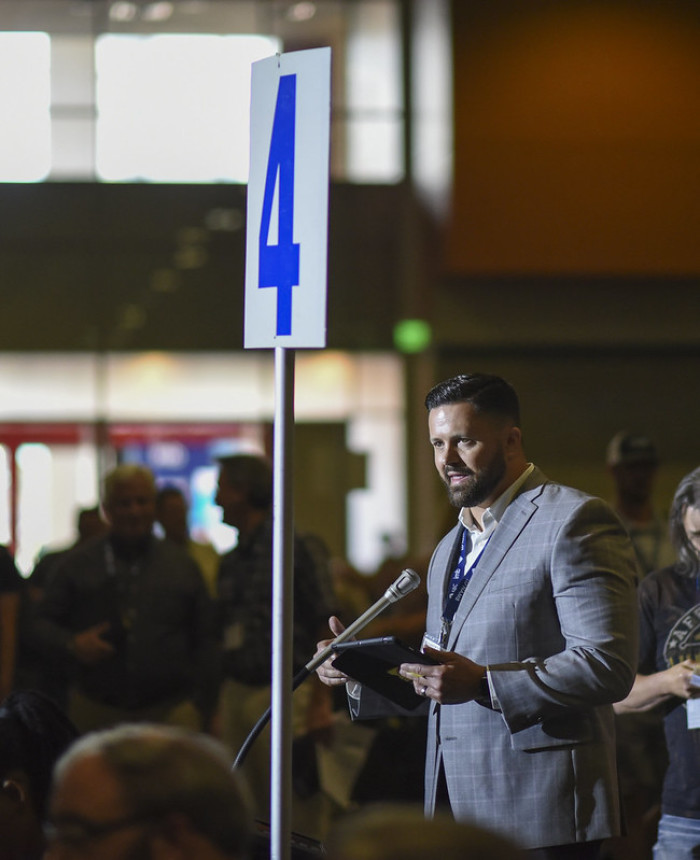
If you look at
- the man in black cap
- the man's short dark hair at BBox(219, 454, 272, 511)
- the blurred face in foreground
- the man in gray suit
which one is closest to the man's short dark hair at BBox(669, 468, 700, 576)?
the man in gray suit

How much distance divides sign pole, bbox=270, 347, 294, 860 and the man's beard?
0.53 m

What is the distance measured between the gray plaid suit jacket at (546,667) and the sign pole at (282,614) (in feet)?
1.65

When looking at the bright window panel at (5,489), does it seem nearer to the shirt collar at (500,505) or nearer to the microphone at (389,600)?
the shirt collar at (500,505)

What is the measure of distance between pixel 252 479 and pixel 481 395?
9.60 ft

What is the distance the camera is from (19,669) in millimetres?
6109

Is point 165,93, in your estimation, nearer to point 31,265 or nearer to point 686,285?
point 31,265

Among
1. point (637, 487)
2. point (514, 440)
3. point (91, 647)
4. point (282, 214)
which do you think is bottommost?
point (91, 647)

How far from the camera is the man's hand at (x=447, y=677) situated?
9.45ft

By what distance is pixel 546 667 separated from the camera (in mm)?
2961

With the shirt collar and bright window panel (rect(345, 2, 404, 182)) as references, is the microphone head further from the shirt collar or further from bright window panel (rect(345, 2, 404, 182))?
bright window panel (rect(345, 2, 404, 182))

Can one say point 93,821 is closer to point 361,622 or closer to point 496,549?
point 361,622

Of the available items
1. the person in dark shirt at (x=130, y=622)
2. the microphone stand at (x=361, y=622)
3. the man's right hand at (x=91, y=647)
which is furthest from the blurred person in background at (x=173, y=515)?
the microphone stand at (x=361, y=622)

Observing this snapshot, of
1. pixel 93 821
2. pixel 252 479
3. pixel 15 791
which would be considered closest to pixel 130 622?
pixel 252 479

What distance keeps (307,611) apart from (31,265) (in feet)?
28.4
